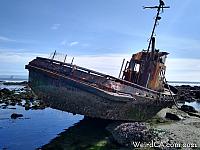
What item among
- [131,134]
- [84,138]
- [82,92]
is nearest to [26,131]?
[84,138]

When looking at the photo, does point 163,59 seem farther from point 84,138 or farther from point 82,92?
point 84,138

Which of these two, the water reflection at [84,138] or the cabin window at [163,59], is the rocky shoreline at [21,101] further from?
the cabin window at [163,59]

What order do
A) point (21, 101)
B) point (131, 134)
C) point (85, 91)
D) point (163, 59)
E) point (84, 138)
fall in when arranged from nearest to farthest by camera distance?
point (131, 134) < point (85, 91) < point (84, 138) < point (163, 59) < point (21, 101)

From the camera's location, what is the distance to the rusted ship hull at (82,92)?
13320mm

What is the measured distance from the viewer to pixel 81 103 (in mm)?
13617

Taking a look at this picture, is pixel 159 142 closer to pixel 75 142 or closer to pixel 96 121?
pixel 75 142

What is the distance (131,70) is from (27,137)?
7980mm

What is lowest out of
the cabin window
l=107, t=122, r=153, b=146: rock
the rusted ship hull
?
l=107, t=122, r=153, b=146: rock

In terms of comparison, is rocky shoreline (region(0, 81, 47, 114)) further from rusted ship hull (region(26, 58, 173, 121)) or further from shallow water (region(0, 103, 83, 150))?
rusted ship hull (region(26, 58, 173, 121))

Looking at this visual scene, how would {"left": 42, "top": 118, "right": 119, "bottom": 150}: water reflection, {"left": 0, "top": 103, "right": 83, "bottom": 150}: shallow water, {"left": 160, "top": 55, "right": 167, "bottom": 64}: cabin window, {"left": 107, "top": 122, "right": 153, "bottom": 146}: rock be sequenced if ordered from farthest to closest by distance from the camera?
{"left": 160, "top": 55, "right": 167, "bottom": 64}: cabin window → {"left": 0, "top": 103, "right": 83, "bottom": 150}: shallow water → {"left": 42, "top": 118, "right": 119, "bottom": 150}: water reflection → {"left": 107, "top": 122, "right": 153, "bottom": 146}: rock

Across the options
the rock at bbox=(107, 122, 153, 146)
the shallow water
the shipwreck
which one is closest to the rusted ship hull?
the shipwreck

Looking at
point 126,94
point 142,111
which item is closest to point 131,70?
point 142,111

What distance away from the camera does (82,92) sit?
524 inches

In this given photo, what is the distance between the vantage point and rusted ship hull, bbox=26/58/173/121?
43.7 feet
